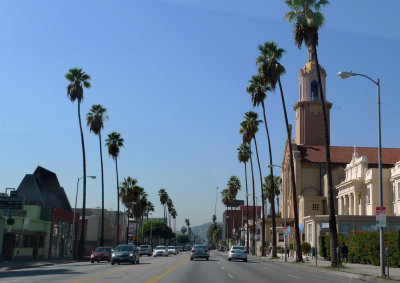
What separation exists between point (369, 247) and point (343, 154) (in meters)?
46.0

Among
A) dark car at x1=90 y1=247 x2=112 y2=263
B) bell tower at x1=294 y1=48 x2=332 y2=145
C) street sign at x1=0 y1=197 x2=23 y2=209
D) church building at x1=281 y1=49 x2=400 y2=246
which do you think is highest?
bell tower at x1=294 y1=48 x2=332 y2=145

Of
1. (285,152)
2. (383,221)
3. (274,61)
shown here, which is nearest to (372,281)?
(383,221)

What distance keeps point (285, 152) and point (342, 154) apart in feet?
31.9

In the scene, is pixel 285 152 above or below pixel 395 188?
above

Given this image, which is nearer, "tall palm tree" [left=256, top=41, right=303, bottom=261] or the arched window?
"tall palm tree" [left=256, top=41, right=303, bottom=261]

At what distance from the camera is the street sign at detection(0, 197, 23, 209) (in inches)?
1810

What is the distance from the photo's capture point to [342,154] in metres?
81.1

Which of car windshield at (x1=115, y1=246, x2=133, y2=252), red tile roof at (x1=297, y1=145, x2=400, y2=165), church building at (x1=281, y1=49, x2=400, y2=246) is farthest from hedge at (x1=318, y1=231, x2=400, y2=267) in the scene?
red tile roof at (x1=297, y1=145, x2=400, y2=165)

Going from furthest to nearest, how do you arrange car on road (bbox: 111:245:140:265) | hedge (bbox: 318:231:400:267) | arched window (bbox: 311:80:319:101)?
arched window (bbox: 311:80:319:101)
car on road (bbox: 111:245:140:265)
hedge (bbox: 318:231:400:267)

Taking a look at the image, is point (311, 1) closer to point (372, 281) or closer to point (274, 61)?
point (274, 61)

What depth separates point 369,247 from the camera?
121 ft

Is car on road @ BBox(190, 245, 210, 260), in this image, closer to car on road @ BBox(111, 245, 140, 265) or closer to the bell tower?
car on road @ BBox(111, 245, 140, 265)

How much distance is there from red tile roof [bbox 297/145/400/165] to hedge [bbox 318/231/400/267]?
34337 mm

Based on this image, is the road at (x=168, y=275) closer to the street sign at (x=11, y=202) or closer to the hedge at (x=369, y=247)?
the hedge at (x=369, y=247)
